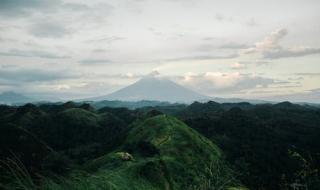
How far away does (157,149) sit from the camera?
6400cm

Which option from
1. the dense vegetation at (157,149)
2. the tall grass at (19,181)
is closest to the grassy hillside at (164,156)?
the dense vegetation at (157,149)

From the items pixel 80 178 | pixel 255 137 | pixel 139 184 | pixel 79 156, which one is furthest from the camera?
pixel 255 137

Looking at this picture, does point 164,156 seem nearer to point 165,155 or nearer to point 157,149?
point 165,155

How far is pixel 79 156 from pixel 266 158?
40.0 meters

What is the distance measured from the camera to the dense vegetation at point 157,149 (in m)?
34.2

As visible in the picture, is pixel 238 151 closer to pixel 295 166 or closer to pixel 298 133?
pixel 295 166

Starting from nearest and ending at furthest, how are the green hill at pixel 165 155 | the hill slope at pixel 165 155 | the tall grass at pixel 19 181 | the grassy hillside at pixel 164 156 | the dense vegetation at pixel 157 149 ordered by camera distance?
the tall grass at pixel 19 181 < the dense vegetation at pixel 157 149 < the grassy hillside at pixel 164 156 < the green hill at pixel 165 155 < the hill slope at pixel 165 155

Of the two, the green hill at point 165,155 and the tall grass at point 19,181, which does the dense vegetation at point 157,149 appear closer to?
the tall grass at point 19,181

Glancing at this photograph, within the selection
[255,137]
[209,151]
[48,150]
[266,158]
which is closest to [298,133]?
[255,137]

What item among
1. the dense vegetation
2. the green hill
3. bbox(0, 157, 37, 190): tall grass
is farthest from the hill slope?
bbox(0, 157, 37, 190): tall grass

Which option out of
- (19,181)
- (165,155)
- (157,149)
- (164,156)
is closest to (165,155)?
(165,155)

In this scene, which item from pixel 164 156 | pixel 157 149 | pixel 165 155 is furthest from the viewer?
pixel 157 149

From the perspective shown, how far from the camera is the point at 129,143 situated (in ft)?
237

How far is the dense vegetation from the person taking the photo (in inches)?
1348
